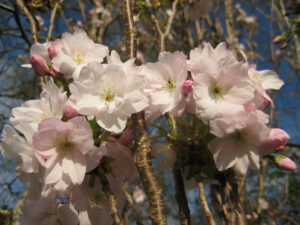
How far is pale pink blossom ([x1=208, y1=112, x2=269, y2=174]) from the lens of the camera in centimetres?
78

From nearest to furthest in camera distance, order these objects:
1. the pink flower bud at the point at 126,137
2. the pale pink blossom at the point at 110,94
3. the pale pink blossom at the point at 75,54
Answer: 1. the pale pink blossom at the point at 110,94
2. the pink flower bud at the point at 126,137
3. the pale pink blossom at the point at 75,54

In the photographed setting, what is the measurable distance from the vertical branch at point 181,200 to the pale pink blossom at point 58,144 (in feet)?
1.02

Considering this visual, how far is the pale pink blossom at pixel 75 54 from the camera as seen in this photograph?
110 centimetres

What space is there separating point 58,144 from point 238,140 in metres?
0.58

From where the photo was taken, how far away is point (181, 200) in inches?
35.8

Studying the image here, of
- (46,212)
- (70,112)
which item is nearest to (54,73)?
(70,112)

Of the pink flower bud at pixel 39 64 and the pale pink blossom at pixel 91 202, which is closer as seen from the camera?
the pale pink blossom at pixel 91 202

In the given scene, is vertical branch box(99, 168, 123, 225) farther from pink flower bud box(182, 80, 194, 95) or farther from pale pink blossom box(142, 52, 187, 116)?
pink flower bud box(182, 80, 194, 95)

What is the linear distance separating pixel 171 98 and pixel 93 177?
0.38 metres

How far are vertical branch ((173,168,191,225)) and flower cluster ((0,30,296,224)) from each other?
0.06 m

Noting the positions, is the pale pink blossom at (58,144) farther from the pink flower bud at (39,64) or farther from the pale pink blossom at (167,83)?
the pink flower bud at (39,64)

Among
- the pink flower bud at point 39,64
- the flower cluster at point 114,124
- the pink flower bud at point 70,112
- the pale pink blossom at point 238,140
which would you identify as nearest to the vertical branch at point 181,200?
the flower cluster at point 114,124

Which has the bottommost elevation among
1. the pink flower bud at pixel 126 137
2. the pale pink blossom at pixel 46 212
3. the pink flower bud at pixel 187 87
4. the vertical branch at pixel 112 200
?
the pale pink blossom at pixel 46 212

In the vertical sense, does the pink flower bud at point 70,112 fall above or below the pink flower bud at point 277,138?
above
